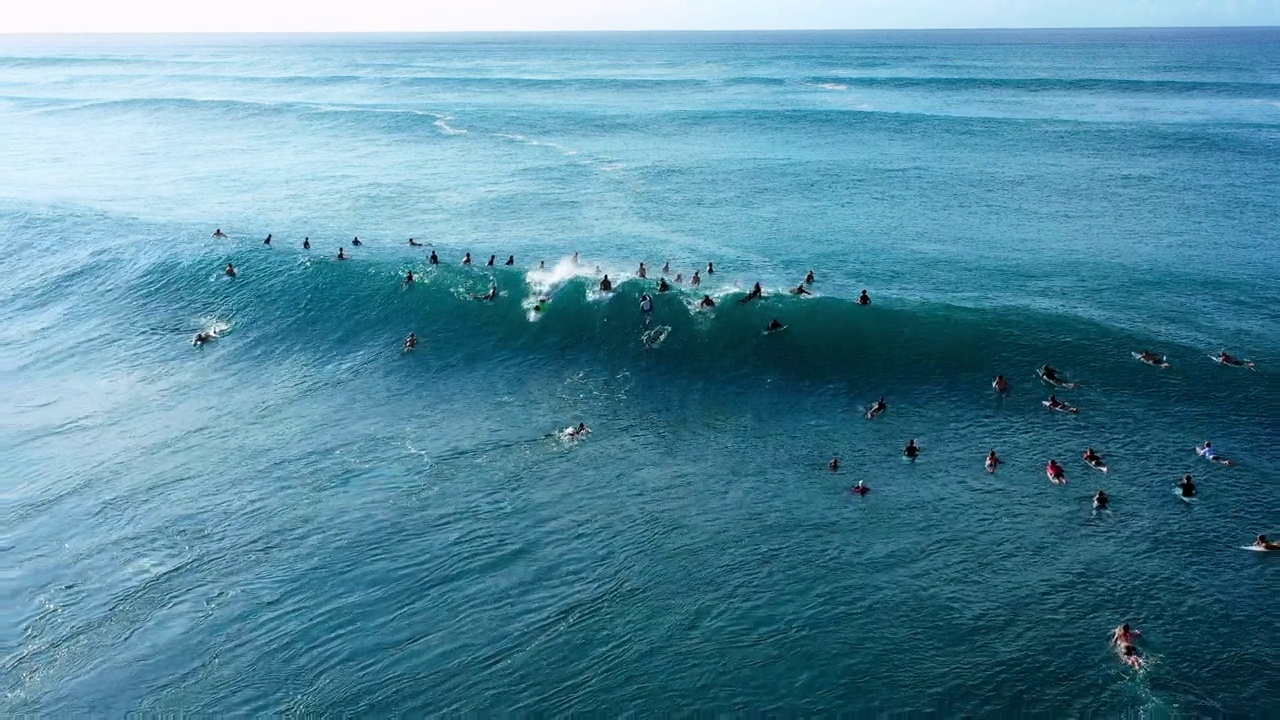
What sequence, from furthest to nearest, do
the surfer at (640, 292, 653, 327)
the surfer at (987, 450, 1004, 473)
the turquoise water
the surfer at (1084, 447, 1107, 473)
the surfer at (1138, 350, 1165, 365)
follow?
the surfer at (640, 292, 653, 327) < the surfer at (1138, 350, 1165, 365) < the surfer at (987, 450, 1004, 473) < the surfer at (1084, 447, 1107, 473) < the turquoise water

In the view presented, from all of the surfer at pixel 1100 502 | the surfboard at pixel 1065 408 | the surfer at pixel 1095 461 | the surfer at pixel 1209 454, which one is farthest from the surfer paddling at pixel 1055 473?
the surfer at pixel 1209 454

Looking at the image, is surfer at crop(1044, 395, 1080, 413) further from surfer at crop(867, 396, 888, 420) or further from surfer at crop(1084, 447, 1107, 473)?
surfer at crop(867, 396, 888, 420)

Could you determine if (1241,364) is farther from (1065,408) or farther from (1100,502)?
(1100,502)

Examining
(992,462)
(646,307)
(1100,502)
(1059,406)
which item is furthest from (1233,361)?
(646,307)

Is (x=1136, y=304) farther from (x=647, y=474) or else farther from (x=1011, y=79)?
(x=1011, y=79)

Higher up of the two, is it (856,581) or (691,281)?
(691,281)

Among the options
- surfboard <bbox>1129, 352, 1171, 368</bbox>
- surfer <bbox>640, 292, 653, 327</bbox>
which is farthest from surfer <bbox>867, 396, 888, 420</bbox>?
surfboard <bbox>1129, 352, 1171, 368</bbox>

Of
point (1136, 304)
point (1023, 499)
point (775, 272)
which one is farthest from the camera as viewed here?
point (775, 272)

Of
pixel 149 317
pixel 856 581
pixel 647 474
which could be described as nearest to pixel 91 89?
pixel 149 317
